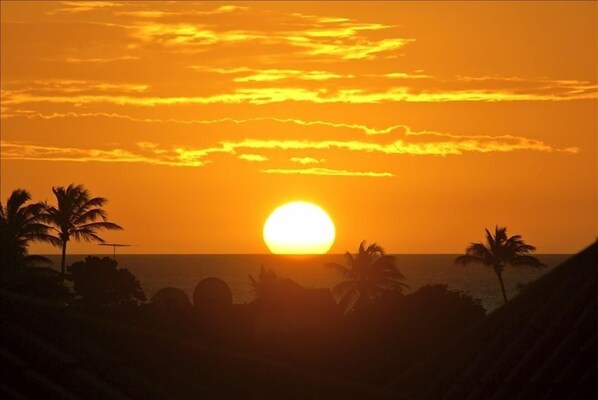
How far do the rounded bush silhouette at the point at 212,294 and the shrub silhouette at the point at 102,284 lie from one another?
25.0ft

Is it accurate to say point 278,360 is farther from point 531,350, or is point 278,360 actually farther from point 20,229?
point 20,229

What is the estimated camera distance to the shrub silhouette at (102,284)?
76.4 m

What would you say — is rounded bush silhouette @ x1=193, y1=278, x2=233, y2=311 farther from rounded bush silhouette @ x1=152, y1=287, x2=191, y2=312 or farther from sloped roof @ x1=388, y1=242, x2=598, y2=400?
sloped roof @ x1=388, y1=242, x2=598, y2=400

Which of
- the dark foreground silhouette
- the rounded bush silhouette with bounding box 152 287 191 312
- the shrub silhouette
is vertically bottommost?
the dark foreground silhouette

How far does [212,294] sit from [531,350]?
56357 millimetres

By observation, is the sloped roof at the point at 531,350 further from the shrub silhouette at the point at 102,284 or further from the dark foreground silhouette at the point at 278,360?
the shrub silhouette at the point at 102,284

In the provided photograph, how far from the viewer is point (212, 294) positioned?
70.1 metres

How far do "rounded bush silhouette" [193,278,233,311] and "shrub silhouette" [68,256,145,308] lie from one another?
763 centimetres

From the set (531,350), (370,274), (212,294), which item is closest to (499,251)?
(370,274)

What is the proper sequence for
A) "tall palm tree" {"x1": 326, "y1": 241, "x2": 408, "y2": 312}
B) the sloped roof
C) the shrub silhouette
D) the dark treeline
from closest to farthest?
the sloped roof
the dark treeline
the shrub silhouette
"tall palm tree" {"x1": 326, "y1": 241, "x2": 408, "y2": 312}

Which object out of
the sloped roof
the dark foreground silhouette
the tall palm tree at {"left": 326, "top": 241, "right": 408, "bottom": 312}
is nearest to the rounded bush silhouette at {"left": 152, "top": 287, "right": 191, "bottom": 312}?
the tall palm tree at {"left": 326, "top": 241, "right": 408, "bottom": 312}

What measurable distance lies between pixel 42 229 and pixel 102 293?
929 centimetres

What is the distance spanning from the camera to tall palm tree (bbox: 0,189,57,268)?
63.7m

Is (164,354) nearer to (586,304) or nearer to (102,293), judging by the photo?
(586,304)
